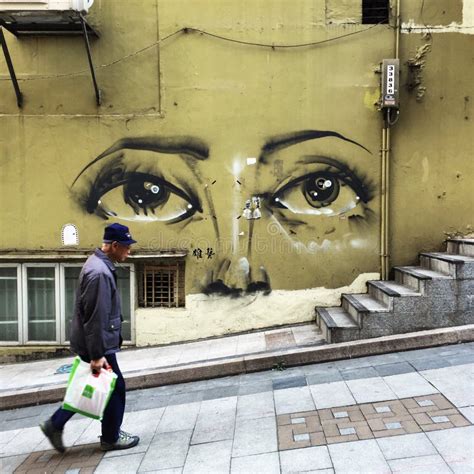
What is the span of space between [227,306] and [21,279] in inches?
133

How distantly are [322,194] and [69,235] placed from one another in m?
4.08

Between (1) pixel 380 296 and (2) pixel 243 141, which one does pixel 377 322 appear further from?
(2) pixel 243 141

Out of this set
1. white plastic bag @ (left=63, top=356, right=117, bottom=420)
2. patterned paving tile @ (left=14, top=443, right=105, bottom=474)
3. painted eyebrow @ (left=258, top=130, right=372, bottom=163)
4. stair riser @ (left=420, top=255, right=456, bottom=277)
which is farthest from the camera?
painted eyebrow @ (left=258, top=130, right=372, bottom=163)

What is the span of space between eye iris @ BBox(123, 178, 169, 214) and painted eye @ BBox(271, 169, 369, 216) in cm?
178

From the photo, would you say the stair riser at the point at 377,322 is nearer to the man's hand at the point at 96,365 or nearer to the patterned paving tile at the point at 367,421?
the patterned paving tile at the point at 367,421

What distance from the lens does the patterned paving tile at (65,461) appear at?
3.90 m

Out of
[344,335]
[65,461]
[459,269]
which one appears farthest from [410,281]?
[65,461]

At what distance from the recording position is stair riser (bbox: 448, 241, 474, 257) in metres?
6.66

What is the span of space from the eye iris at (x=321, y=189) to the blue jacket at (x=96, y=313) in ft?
13.6

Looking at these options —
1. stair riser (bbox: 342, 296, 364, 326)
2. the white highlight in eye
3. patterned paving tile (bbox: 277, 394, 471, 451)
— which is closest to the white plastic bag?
patterned paving tile (bbox: 277, 394, 471, 451)

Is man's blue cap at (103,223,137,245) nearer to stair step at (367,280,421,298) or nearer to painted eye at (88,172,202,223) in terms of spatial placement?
painted eye at (88,172,202,223)

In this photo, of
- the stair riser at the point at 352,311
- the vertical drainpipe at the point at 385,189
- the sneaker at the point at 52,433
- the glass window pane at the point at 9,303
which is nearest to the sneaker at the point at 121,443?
the sneaker at the point at 52,433

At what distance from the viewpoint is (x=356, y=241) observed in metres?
7.42

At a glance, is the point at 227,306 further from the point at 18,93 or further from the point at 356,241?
the point at 18,93
